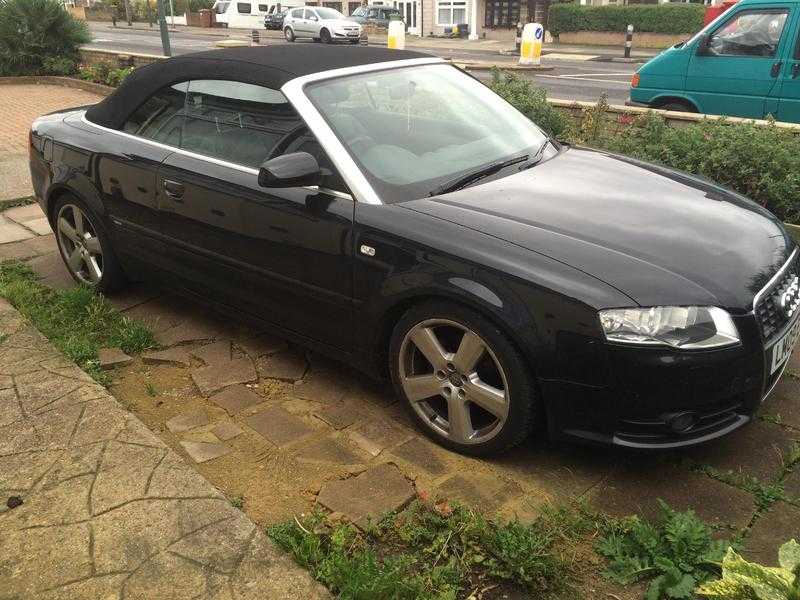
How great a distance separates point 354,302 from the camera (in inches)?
122

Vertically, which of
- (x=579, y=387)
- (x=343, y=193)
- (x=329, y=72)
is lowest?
(x=579, y=387)

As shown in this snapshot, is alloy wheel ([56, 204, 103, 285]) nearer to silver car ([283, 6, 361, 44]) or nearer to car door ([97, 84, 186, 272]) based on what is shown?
car door ([97, 84, 186, 272])

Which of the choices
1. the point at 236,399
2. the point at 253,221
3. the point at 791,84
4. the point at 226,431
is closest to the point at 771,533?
the point at 226,431

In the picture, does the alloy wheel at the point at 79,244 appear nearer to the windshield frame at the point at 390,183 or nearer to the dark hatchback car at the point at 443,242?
the dark hatchback car at the point at 443,242

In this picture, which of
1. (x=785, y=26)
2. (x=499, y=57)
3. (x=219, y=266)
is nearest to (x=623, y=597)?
(x=219, y=266)

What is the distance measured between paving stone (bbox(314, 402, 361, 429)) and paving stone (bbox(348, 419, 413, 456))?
75 millimetres

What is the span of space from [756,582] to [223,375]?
8.49 ft

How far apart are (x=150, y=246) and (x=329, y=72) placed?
1436 mm

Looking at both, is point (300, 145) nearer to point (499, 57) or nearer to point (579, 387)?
point (579, 387)

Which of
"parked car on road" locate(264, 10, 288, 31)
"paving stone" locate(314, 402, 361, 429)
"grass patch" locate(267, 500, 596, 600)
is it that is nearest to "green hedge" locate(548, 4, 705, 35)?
"parked car on road" locate(264, 10, 288, 31)

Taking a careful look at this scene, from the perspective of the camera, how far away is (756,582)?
2.00m

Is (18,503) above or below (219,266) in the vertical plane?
below

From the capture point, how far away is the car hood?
8.36 feet

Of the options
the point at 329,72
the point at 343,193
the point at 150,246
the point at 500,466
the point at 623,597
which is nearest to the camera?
the point at 623,597
